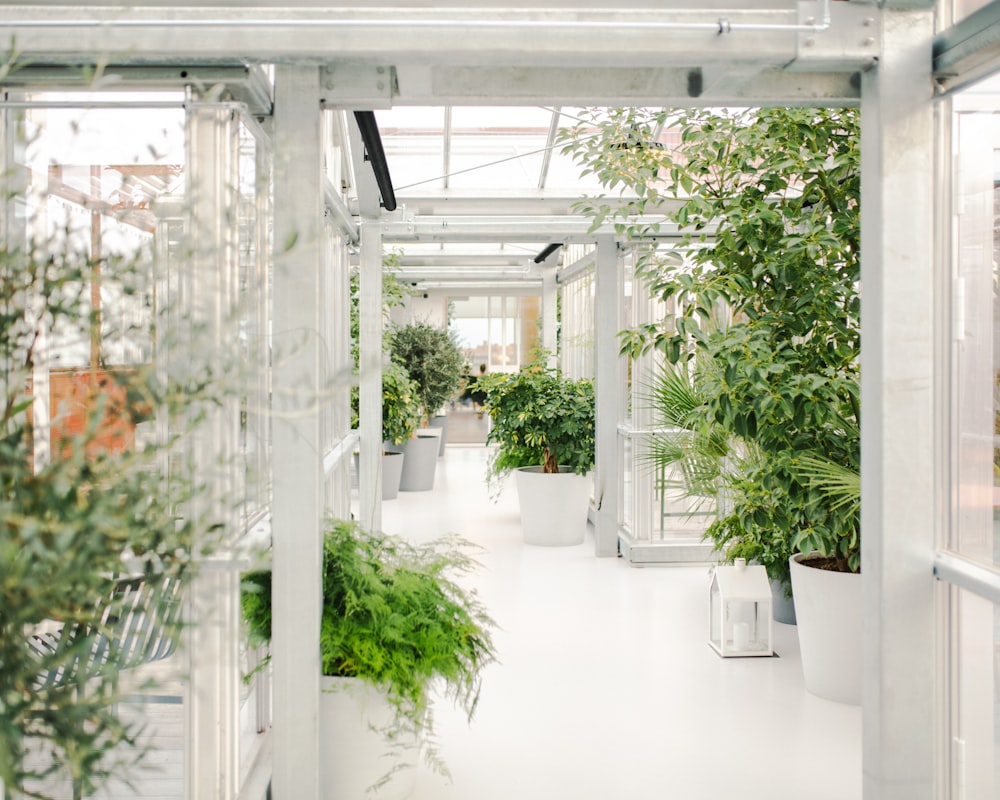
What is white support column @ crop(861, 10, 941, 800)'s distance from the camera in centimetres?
266

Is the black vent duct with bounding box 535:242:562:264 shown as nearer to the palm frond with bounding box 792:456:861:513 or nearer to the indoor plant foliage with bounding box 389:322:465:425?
the indoor plant foliage with bounding box 389:322:465:425

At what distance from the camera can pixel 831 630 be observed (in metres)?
4.16

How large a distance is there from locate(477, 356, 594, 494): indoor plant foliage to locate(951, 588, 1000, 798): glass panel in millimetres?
4764

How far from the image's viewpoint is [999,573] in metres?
2.48

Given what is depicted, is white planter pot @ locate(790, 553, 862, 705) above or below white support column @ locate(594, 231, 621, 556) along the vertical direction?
below

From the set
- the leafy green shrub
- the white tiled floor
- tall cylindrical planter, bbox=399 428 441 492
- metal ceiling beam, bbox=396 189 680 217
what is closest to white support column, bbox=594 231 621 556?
metal ceiling beam, bbox=396 189 680 217

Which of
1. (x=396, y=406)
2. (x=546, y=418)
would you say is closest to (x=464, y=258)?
(x=396, y=406)

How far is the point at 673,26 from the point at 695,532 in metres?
4.93

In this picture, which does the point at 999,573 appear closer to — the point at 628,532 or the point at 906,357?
the point at 906,357

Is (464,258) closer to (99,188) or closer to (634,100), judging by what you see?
(634,100)

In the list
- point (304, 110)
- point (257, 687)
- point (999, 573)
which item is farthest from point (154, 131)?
point (999, 573)

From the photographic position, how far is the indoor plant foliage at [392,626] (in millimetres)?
2936

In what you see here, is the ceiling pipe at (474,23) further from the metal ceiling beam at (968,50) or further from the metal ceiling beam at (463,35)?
the metal ceiling beam at (968,50)

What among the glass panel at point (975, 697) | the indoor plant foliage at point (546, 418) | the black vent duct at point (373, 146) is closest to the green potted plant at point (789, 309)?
the black vent duct at point (373, 146)
